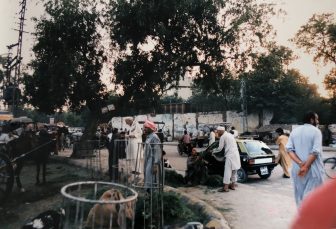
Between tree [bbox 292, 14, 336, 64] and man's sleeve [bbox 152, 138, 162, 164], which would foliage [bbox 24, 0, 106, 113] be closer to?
man's sleeve [bbox 152, 138, 162, 164]

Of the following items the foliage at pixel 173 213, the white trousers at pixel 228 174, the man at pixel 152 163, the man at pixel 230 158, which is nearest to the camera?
the man at pixel 152 163

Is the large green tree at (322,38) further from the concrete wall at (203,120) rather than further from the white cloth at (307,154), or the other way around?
the white cloth at (307,154)

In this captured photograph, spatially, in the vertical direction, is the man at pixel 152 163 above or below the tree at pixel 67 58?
below

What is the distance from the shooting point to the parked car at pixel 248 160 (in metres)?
11.5

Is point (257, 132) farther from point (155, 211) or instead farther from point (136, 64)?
point (155, 211)

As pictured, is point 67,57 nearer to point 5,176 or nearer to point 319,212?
point 5,176

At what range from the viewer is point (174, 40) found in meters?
16.3

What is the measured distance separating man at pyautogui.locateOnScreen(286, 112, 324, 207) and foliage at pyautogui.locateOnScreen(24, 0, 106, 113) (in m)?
13.0

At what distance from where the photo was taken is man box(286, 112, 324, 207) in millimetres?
5023

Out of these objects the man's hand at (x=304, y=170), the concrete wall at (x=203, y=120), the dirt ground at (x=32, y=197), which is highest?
the concrete wall at (x=203, y=120)

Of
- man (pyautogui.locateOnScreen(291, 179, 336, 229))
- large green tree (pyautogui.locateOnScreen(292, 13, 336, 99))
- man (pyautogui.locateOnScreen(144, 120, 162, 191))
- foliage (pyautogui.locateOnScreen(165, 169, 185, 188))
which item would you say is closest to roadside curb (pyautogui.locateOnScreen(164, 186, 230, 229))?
man (pyautogui.locateOnScreen(144, 120, 162, 191))

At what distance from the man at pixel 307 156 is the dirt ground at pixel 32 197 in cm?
497

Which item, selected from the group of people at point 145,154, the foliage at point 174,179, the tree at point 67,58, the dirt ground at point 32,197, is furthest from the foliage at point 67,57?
the foliage at point 174,179

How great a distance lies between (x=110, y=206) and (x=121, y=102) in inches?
631
